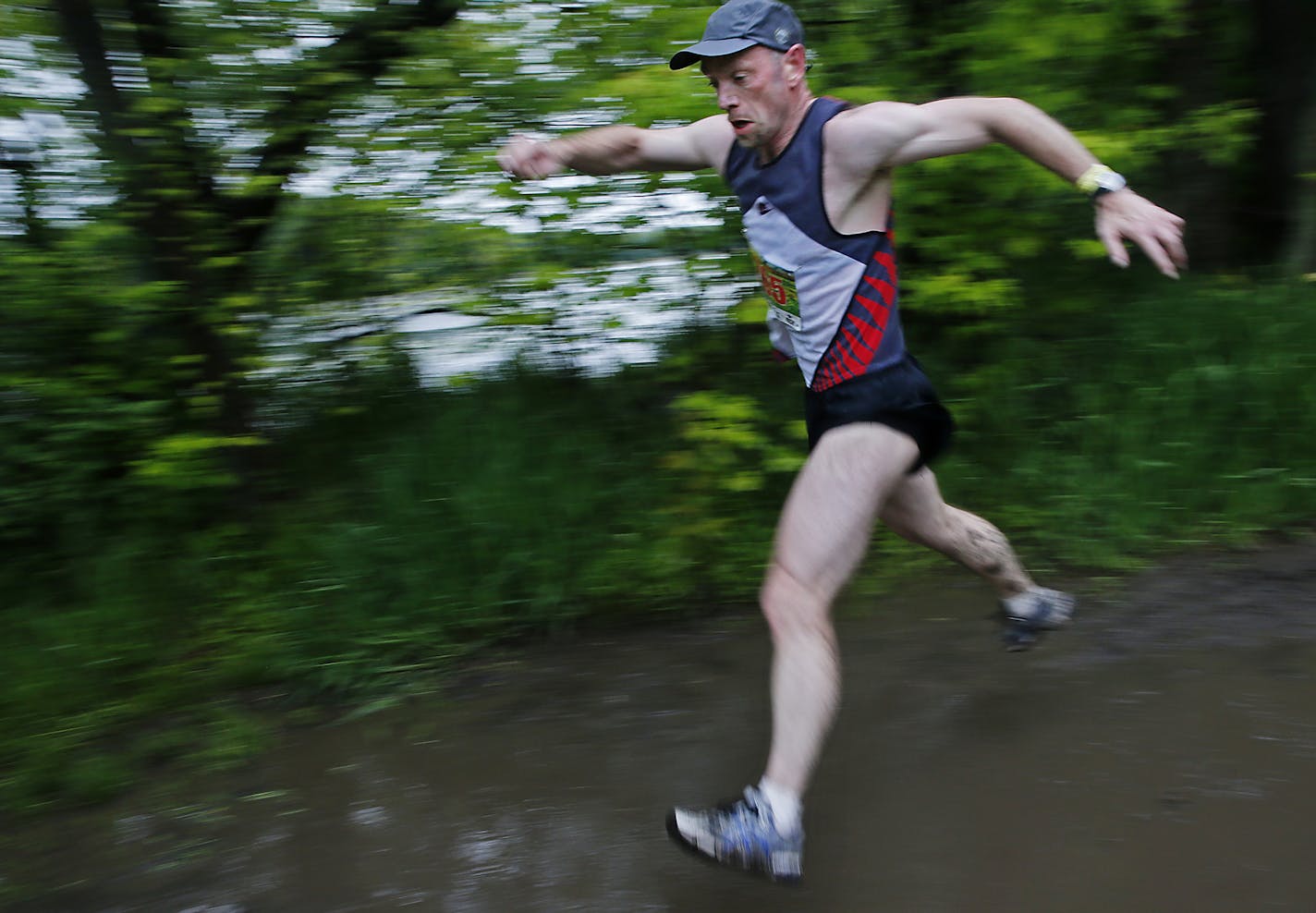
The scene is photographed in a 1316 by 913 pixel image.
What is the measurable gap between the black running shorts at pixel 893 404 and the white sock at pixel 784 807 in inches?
34.9

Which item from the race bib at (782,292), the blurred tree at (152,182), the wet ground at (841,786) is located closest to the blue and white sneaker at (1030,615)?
the wet ground at (841,786)

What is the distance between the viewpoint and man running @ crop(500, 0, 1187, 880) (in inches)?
97.0

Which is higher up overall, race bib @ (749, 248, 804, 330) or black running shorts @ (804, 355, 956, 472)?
race bib @ (749, 248, 804, 330)

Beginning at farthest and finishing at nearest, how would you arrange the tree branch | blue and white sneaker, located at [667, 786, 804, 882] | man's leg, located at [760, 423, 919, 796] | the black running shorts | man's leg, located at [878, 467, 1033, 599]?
the tree branch → man's leg, located at [878, 467, 1033, 599] → the black running shorts → man's leg, located at [760, 423, 919, 796] → blue and white sneaker, located at [667, 786, 804, 882]

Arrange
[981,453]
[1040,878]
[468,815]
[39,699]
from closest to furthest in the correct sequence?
1. [1040,878]
2. [468,815]
3. [39,699]
4. [981,453]

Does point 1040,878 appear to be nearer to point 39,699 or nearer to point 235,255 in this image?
point 39,699

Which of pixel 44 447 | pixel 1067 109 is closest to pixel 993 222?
pixel 1067 109

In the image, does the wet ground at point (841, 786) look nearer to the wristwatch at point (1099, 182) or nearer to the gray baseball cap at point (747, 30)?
the wristwatch at point (1099, 182)

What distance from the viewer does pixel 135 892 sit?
9.25 ft

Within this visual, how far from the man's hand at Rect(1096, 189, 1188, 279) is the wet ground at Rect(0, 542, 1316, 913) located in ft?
4.41

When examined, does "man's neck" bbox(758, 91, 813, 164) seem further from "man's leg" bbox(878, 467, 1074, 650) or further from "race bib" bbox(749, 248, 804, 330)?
"man's leg" bbox(878, 467, 1074, 650)

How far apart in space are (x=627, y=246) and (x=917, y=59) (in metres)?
1.39

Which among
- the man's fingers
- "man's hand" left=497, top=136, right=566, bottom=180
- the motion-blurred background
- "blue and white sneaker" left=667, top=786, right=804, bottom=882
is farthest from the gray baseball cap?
"blue and white sneaker" left=667, top=786, right=804, bottom=882

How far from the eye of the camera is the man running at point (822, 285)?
246cm
